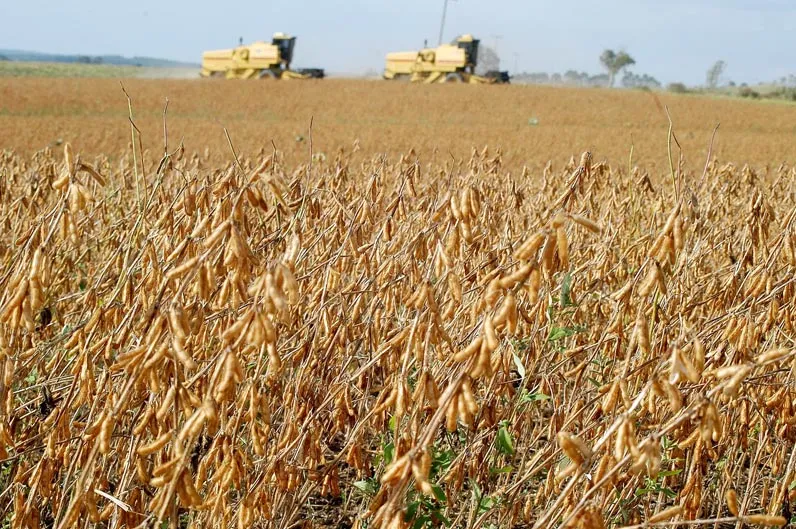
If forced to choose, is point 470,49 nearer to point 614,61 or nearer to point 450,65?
point 450,65

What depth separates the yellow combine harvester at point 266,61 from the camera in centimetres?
3403

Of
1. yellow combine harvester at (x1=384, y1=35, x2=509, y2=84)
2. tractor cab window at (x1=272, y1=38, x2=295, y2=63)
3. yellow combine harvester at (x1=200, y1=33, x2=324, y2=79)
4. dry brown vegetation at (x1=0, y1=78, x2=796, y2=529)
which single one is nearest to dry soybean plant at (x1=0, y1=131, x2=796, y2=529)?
dry brown vegetation at (x1=0, y1=78, x2=796, y2=529)

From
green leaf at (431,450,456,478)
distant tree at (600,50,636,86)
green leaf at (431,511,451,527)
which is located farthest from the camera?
distant tree at (600,50,636,86)

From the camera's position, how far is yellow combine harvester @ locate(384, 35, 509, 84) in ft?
110

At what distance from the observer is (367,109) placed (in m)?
26.1

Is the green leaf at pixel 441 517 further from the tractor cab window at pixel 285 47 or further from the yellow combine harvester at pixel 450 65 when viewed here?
the tractor cab window at pixel 285 47

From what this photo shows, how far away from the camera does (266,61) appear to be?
1342 inches

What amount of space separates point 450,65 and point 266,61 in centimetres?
868

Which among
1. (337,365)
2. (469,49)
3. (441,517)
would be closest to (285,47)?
(469,49)

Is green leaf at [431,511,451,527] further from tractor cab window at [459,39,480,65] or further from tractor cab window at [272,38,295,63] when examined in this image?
tractor cab window at [272,38,295,63]

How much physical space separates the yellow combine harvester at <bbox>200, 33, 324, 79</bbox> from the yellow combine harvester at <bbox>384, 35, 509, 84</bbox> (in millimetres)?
4749

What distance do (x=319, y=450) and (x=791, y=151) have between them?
63.9 ft

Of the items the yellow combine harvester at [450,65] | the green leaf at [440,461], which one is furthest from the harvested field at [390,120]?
the green leaf at [440,461]

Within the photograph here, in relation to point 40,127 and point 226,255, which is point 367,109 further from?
point 226,255
